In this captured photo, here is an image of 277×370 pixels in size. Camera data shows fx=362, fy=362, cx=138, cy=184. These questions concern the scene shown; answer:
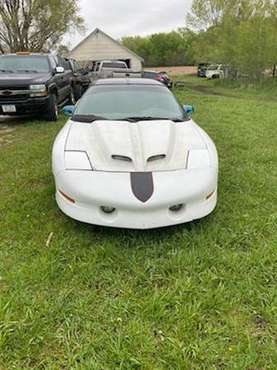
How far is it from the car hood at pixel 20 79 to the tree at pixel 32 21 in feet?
71.4

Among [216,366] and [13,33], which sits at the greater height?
[13,33]

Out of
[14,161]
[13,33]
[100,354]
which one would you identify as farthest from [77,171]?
[13,33]

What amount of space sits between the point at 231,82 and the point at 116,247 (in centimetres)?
2632

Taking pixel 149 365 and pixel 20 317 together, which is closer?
pixel 149 365

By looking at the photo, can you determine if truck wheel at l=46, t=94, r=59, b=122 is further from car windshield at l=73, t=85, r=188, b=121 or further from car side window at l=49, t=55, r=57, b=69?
car windshield at l=73, t=85, r=188, b=121

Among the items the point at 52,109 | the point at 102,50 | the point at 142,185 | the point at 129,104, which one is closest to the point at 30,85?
the point at 52,109

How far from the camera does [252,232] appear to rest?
319 centimetres

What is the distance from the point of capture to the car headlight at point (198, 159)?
3090 mm

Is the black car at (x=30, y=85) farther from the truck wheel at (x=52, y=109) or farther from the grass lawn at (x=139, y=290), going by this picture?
the grass lawn at (x=139, y=290)

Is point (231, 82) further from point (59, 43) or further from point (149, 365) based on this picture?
point (149, 365)

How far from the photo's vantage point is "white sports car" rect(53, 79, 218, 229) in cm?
278

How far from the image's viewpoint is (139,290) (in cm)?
245

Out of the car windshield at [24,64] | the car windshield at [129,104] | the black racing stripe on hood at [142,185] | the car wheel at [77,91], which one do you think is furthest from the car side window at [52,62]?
the black racing stripe on hood at [142,185]

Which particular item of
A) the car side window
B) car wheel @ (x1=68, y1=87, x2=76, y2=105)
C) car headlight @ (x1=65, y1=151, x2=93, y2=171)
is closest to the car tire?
car wheel @ (x1=68, y1=87, x2=76, y2=105)
